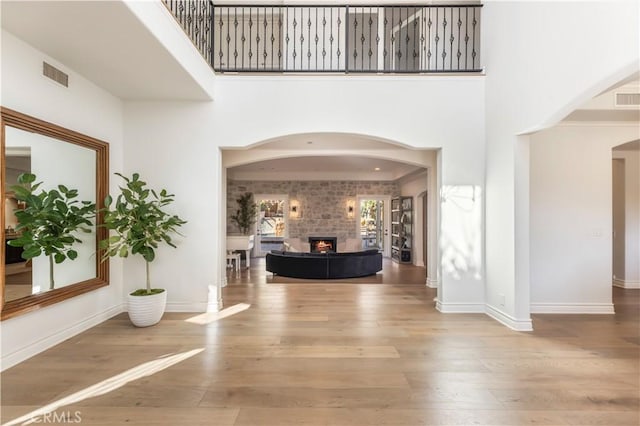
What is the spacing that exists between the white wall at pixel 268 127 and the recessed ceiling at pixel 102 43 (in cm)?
53

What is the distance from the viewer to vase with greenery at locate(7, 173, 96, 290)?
277 cm

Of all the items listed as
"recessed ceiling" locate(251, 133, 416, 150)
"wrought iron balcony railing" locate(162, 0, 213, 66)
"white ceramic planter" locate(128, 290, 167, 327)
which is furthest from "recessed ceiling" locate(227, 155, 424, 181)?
"white ceramic planter" locate(128, 290, 167, 327)

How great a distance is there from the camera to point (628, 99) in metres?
3.71

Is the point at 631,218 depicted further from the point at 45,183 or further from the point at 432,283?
the point at 45,183

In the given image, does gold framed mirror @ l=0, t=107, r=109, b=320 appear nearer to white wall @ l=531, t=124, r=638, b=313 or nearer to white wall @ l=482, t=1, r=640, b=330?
white wall @ l=482, t=1, r=640, b=330

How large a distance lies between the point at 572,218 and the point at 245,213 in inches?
327

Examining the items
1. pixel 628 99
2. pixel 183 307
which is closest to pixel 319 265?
pixel 183 307

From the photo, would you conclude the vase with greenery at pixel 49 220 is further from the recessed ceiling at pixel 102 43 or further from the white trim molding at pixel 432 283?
the white trim molding at pixel 432 283

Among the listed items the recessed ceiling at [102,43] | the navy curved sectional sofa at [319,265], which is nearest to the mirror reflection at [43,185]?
the recessed ceiling at [102,43]

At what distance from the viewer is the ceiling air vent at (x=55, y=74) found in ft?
9.83

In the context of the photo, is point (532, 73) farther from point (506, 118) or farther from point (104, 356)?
point (104, 356)

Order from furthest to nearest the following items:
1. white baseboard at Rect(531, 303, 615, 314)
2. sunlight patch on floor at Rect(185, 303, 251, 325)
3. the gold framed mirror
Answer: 1. white baseboard at Rect(531, 303, 615, 314)
2. sunlight patch on floor at Rect(185, 303, 251, 325)
3. the gold framed mirror

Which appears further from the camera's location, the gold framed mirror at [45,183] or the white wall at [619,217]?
the white wall at [619,217]

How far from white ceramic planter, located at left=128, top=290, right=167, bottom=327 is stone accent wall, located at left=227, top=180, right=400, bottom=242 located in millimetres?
6975
